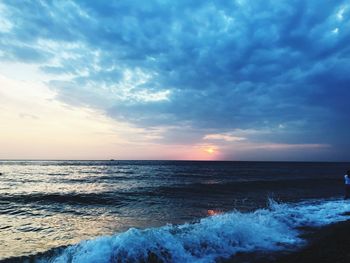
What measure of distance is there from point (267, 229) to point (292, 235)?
1062 millimetres

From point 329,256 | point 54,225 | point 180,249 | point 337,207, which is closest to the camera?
point 329,256

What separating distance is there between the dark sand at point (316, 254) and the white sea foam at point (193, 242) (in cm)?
68

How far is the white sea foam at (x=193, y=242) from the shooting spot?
364 inches

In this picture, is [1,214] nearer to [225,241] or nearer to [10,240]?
[10,240]

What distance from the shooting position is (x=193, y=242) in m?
10.7

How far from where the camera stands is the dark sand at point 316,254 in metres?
8.20

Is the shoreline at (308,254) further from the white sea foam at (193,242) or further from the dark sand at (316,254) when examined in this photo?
the white sea foam at (193,242)

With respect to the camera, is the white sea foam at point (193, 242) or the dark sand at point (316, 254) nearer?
the dark sand at point (316, 254)

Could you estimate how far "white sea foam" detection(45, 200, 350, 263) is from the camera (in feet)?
30.3

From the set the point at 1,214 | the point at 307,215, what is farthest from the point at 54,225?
the point at 307,215

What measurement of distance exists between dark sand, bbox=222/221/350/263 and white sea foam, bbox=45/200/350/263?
680 mm

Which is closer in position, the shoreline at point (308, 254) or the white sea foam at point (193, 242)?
the shoreline at point (308, 254)

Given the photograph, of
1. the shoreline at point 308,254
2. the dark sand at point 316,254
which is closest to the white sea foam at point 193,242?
the shoreline at point 308,254

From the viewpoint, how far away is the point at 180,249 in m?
10.0
